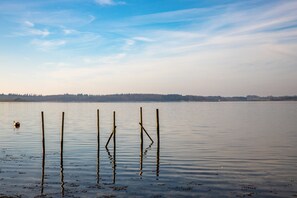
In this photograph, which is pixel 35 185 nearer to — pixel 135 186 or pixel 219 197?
pixel 135 186

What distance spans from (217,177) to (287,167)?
7899mm

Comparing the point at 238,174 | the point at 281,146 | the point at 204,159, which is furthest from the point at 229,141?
the point at 238,174

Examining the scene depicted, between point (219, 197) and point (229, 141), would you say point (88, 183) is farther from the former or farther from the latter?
point (229, 141)

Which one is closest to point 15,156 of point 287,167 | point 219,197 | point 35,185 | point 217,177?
point 35,185

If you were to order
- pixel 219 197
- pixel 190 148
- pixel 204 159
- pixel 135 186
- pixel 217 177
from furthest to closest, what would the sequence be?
1. pixel 190 148
2. pixel 204 159
3. pixel 217 177
4. pixel 135 186
5. pixel 219 197

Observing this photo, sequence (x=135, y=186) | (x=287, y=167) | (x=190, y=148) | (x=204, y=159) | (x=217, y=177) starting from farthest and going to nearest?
(x=190, y=148) < (x=204, y=159) < (x=287, y=167) < (x=217, y=177) < (x=135, y=186)

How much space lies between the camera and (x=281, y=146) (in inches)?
1719

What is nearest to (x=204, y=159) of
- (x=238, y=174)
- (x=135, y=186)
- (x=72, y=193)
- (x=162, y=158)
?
(x=162, y=158)

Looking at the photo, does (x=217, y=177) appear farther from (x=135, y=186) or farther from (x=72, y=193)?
(x=72, y=193)

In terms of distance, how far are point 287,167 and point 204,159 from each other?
7263 mm

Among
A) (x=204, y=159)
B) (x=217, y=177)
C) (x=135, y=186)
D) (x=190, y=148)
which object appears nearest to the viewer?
(x=135, y=186)

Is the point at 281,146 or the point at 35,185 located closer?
the point at 35,185

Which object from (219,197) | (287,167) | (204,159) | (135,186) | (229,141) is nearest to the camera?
(219,197)

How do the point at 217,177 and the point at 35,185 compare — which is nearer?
the point at 35,185
